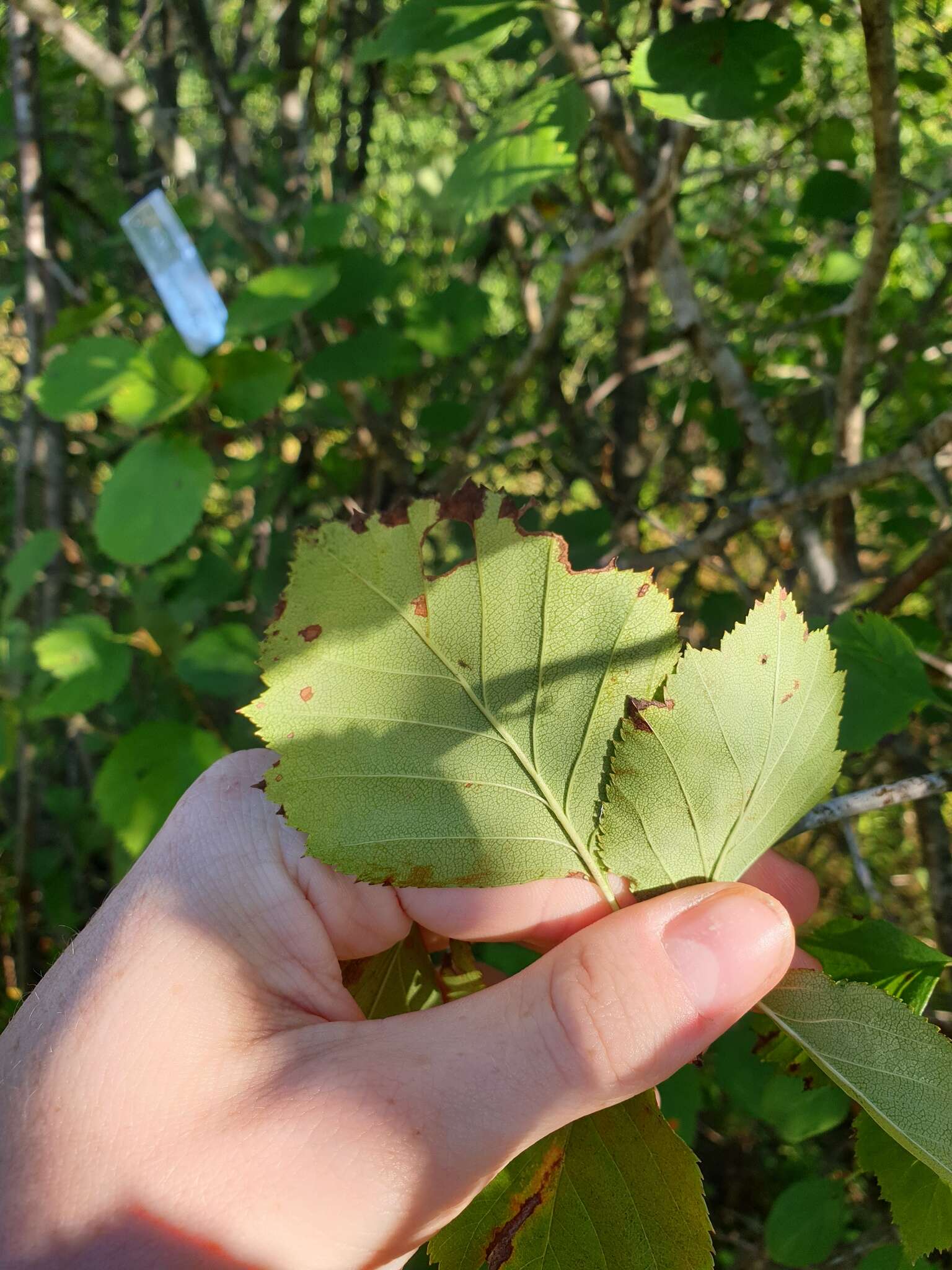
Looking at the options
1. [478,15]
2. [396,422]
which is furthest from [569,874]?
[396,422]

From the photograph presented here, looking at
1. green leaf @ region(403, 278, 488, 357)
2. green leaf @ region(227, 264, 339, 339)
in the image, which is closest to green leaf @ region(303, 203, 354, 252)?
green leaf @ region(227, 264, 339, 339)

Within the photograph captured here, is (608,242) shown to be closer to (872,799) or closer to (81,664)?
(872,799)

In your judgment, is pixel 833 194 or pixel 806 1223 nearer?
pixel 806 1223

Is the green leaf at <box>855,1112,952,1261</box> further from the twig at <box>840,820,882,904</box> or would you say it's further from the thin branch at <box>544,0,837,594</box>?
the thin branch at <box>544,0,837,594</box>

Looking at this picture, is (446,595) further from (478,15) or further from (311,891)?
(478,15)

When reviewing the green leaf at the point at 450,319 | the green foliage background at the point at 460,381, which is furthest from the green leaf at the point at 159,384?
the green leaf at the point at 450,319

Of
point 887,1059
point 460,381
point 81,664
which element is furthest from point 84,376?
point 887,1059
